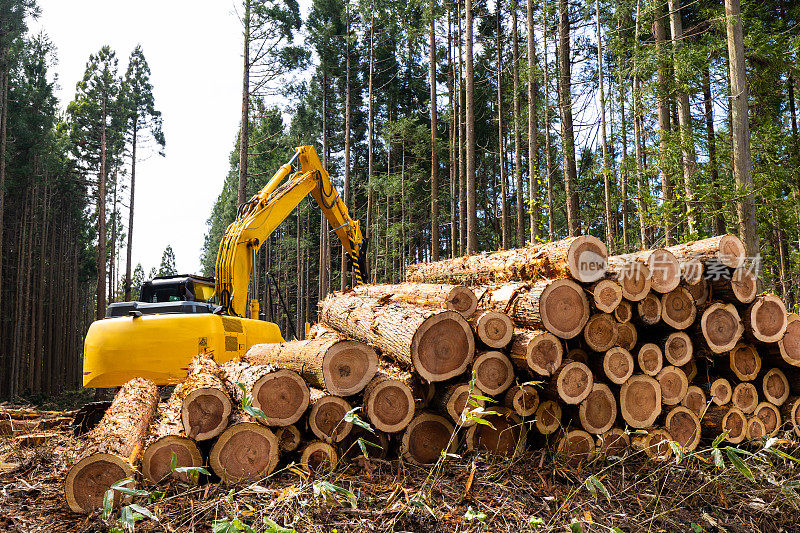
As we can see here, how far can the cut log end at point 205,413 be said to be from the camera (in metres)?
3.76

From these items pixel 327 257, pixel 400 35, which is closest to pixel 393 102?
pixel 400 35

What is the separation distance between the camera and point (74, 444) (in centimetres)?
584

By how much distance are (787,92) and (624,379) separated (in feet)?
55.7

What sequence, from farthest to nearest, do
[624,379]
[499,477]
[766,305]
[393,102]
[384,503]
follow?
[393,102]
[766,305]
[624,379]
[499,477]
[384,503]

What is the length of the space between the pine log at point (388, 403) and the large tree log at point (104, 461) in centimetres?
173

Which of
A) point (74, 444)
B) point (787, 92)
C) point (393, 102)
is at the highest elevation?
point (393, 102)

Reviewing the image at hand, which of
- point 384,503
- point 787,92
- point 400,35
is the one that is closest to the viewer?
point 384,503

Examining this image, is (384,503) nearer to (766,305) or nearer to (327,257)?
(766,305)

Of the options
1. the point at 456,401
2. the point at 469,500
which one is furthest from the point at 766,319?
the point at 469,500

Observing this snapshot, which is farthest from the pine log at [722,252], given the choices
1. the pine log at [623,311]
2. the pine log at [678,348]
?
the pine log at [623,311]

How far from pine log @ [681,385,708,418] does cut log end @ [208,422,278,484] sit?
3765 mm

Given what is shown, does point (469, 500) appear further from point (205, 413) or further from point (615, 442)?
point (205, 413)

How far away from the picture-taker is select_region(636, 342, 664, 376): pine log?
14.9 feet

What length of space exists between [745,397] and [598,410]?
174cm
